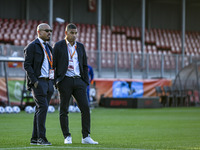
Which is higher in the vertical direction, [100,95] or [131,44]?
[131,44]

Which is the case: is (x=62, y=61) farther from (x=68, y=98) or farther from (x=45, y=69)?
(x=68, y=98)

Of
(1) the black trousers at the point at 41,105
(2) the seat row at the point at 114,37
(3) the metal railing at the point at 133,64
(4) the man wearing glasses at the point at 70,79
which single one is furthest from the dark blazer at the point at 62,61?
(2) the seat row at the point at 114,37

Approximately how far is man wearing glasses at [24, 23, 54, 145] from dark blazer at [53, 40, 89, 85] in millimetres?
135

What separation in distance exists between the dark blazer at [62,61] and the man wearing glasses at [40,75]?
0.44 ft

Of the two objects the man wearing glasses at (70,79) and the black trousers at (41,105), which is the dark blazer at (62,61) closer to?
the man wearing glasses at (70,79)

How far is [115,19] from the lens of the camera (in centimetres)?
4756

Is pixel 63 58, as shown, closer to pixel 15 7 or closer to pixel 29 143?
pixel 29 143

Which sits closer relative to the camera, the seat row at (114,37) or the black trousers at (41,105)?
the black trousers at (41,105)

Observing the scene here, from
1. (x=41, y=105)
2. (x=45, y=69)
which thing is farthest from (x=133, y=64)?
(x=41, y=105)

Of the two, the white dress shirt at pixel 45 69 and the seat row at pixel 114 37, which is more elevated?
the seat row at pixel 114 37

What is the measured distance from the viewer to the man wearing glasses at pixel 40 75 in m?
9.81

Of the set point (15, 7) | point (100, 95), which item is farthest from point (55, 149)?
point (15, 7)

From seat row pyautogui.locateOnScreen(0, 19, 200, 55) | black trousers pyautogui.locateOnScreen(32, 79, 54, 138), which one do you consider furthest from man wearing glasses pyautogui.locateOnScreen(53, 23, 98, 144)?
seat row pyautogui.locateOnScreen(0, 19, 200, 55)

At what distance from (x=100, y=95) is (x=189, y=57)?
745 cm
